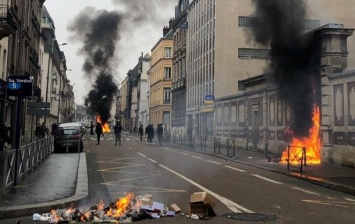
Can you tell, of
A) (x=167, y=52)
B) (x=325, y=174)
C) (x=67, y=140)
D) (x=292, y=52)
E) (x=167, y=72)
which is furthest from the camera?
(x=167, y=72)

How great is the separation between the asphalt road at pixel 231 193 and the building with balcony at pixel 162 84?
37.8 metres

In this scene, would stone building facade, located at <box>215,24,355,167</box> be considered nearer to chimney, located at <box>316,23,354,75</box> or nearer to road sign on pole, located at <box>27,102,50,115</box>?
chimney, located at <box>316,23,354,75</box>

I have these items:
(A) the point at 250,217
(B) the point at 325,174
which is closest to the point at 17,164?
(A) the point at 250,217

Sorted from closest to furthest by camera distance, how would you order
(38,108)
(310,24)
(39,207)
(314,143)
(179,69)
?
(39,207) < (314,143) < (310,24) < (38,108) < (179,69)

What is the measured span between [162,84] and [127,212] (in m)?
49.4

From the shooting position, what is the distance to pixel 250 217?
21.3 feet

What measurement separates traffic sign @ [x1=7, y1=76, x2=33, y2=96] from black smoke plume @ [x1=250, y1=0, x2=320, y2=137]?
10776 mm

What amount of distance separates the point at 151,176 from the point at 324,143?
8710mm

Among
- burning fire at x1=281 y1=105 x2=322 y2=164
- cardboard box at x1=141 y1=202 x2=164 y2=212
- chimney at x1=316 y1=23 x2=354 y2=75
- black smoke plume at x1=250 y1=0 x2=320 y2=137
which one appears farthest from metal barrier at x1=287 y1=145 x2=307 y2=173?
cardboard box at x1=141 y1=202 x2=164 y2=212

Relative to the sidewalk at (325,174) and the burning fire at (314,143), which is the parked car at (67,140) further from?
the burning fire at (314,143)

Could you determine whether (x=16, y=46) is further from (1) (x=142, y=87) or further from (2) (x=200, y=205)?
(1) (x=142, y=87)

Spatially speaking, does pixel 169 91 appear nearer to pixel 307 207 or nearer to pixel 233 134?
pixel 233 134

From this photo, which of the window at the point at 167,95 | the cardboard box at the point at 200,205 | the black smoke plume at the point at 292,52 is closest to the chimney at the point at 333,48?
the black smoke plume at the point at 292,52

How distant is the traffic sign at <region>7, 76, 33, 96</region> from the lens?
29.6 feet
